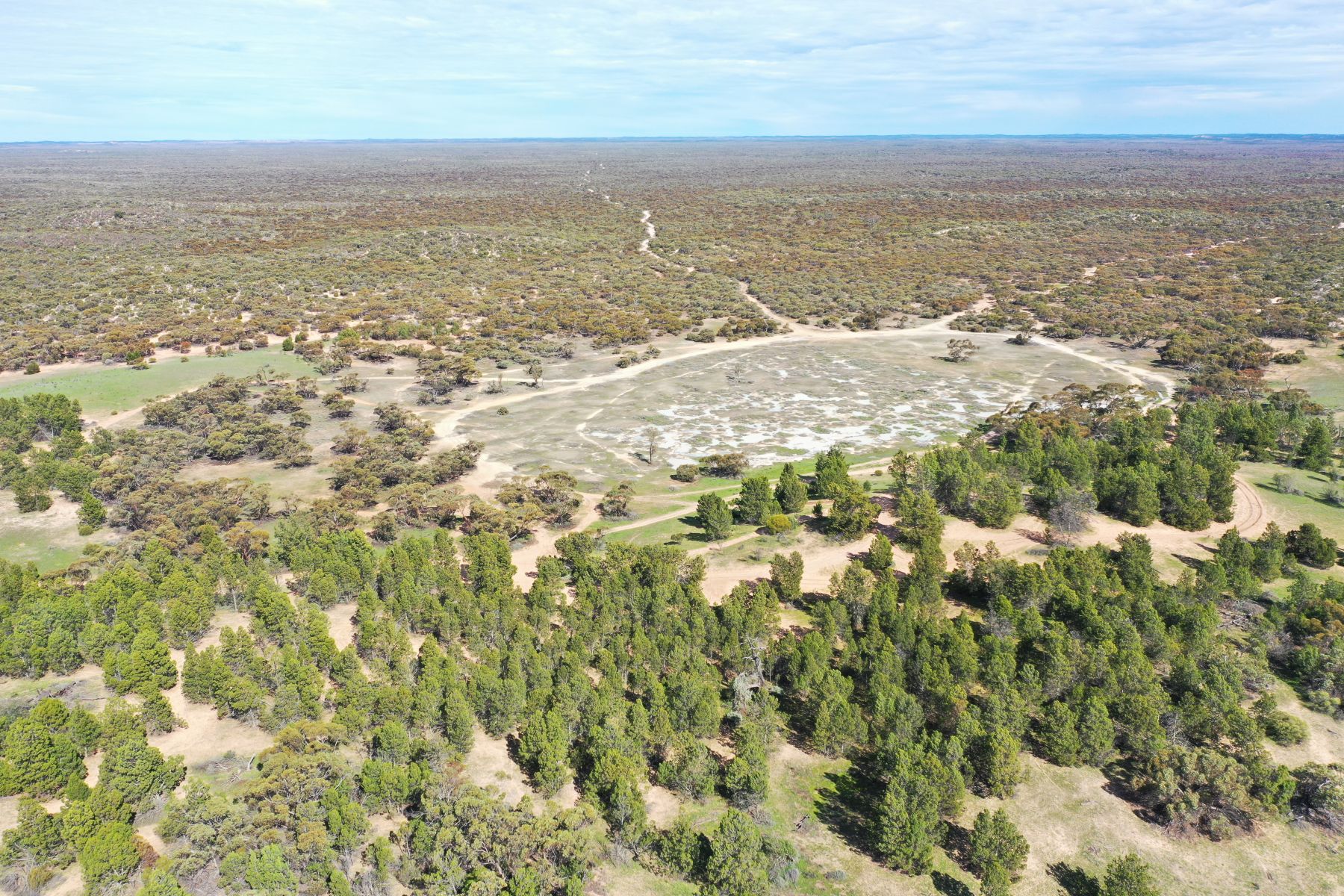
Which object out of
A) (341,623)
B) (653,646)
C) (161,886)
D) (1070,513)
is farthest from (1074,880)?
(341,623)

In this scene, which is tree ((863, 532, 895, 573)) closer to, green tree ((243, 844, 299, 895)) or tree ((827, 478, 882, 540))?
tree ((827, 478, 882, 540))

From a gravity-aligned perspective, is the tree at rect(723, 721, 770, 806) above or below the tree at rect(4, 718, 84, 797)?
below

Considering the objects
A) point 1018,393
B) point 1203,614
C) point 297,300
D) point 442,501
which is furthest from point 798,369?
point 297,300

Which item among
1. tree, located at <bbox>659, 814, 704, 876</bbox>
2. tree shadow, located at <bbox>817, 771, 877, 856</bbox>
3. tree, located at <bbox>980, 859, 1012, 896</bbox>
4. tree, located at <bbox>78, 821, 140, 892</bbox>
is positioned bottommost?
tree shadow, located at <bbox>817, 771, 877, 856</bbox>

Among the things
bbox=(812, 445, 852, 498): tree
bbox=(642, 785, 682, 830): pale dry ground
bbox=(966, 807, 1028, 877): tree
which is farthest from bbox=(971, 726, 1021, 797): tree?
bbox=(812, 445, 852, 498): tree

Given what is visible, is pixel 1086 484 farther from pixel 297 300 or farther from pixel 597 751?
pixel 297 300
